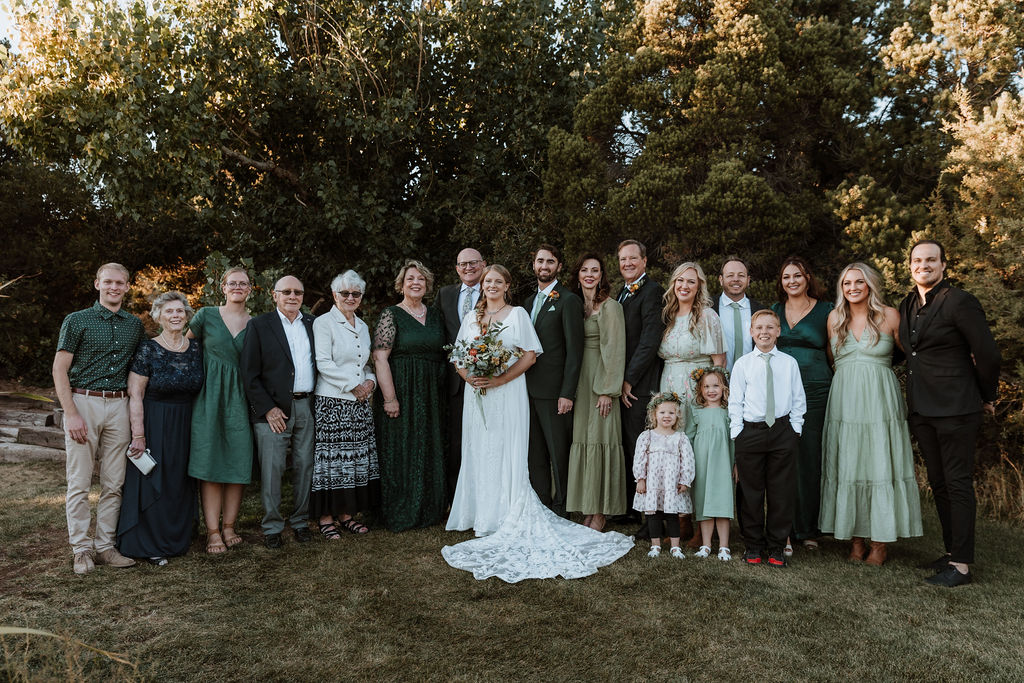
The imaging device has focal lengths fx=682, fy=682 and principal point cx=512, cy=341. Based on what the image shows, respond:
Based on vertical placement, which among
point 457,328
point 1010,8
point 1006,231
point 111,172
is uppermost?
point 1010,8

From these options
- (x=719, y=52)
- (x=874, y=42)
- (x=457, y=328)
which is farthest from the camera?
(x=874, y=42)

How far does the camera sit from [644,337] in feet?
16.6

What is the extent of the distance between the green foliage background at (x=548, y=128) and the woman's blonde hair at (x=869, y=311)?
2.38 metres

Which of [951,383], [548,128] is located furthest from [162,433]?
[548,128]

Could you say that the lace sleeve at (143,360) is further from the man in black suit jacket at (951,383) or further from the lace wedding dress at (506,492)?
the man in black suit jacket at (951,383)

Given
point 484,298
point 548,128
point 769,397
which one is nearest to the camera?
point 769,397

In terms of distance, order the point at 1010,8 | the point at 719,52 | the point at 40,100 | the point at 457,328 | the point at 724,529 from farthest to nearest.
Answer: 1. the point at 719,52
2. the point at 40,100
3. the point at 1010,8
4. the point at 457,328
5. the point at 724,529

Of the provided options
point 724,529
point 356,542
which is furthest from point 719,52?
point 356,542

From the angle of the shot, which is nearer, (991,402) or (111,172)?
(991,402)

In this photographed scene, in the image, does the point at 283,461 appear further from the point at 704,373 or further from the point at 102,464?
the point at 704,373

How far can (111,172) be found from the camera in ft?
25.9

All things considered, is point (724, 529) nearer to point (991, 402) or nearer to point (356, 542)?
point (991, 402)

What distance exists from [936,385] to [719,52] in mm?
5342

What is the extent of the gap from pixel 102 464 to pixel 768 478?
4397 mm
